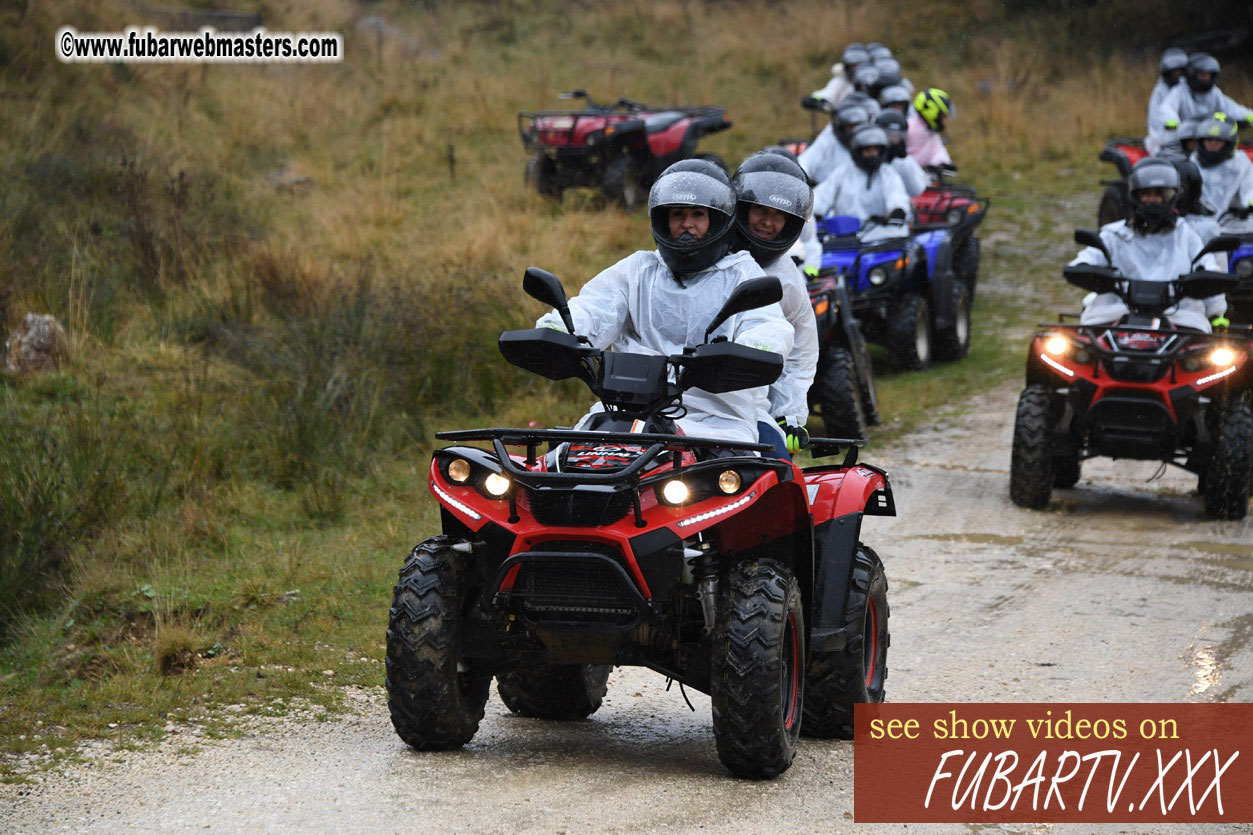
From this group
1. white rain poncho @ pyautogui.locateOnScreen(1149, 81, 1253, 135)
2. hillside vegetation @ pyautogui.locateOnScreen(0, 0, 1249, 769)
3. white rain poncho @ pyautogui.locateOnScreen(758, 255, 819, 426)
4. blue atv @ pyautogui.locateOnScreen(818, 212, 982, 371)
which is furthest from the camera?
white rain poncho @ pyautogui.locateOnScreen(1149, 81, 1253, 135)

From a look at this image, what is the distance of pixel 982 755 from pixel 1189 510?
562 cm

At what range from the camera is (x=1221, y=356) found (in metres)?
9.86

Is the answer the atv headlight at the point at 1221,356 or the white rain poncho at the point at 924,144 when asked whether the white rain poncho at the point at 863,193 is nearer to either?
the white rain poncho at the point at 924,144

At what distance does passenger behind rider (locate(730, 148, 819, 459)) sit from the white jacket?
12553 millimetres

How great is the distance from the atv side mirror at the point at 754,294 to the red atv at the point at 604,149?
13553 mm

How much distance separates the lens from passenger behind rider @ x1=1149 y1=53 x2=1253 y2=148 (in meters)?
19.1

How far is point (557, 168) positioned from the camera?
19.0m

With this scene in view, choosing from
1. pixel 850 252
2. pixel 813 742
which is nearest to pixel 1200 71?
pixel 850 252

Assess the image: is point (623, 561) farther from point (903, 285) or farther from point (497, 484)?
point (903, 285)

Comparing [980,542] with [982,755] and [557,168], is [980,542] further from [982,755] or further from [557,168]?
[557,168]

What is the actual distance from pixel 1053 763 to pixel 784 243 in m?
2.45

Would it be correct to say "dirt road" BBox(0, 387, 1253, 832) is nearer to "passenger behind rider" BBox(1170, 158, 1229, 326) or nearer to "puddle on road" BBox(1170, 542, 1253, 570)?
"puddle on road" BBox(1170, 542, 1253, 570)

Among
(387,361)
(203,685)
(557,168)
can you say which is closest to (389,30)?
(557,168)

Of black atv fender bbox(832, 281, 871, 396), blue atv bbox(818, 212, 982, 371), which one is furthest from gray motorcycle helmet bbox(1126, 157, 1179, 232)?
blue atv bbox(818, 212, 982, 371)
